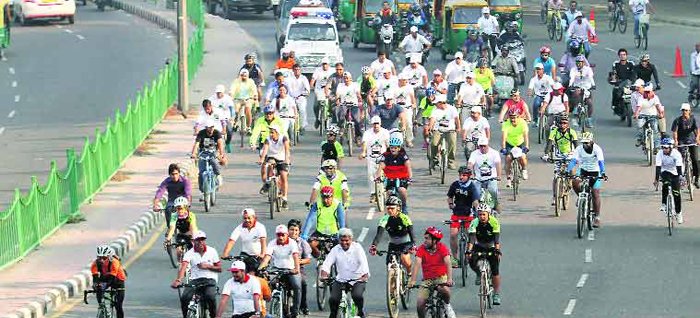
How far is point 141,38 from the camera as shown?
69.1 m

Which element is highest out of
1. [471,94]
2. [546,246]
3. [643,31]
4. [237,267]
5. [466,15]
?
[237,267]

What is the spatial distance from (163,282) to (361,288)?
4659 mm

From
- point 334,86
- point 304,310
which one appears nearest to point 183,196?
point 304,310

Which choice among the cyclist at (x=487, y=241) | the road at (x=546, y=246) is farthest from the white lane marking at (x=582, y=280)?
the cyclist at (x=487, y=241)

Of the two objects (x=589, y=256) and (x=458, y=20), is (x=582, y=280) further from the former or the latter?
(x=458, y=20)

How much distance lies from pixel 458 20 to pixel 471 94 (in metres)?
16.4

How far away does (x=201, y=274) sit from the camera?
26328 millimetres

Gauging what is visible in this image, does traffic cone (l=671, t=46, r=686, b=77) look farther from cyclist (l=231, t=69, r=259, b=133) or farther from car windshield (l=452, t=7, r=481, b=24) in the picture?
cyclist (l=231, t=69, r=259, b=133)

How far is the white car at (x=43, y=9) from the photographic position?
7312 cm

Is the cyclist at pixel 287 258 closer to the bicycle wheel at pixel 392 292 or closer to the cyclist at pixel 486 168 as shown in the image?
the bicycle wheel at pixel 392 292

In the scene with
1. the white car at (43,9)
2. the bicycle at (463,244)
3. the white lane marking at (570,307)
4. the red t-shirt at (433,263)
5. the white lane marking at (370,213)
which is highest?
the red t-shirt at (433,263)

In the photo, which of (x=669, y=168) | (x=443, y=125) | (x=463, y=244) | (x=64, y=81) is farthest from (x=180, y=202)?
(x=64, y=81)

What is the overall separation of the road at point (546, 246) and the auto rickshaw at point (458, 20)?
1315cm

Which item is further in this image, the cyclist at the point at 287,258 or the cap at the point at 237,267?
the cyclist at the point at 287,258
